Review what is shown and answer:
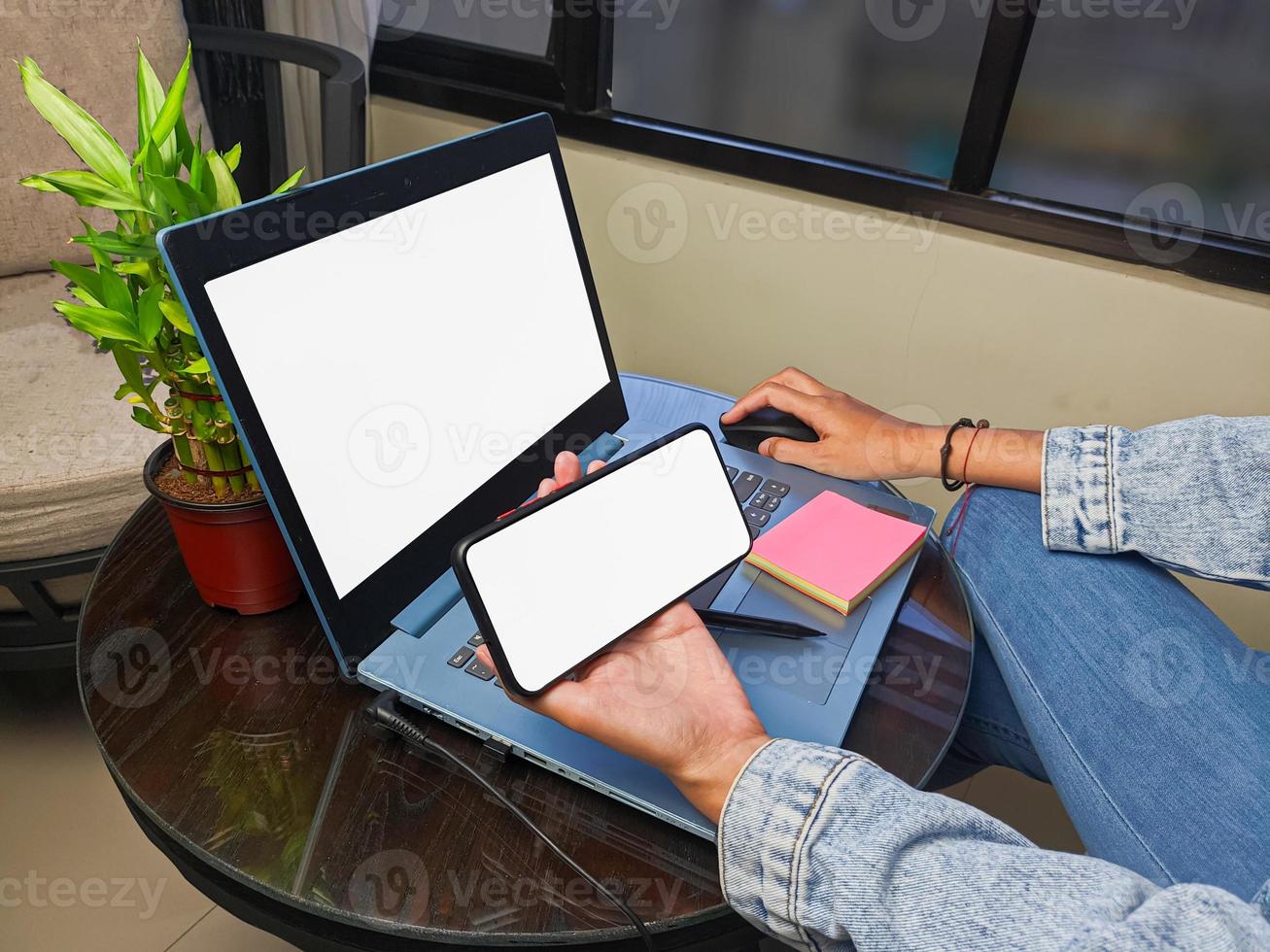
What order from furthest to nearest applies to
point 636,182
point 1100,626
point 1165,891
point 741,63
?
point 741,63, point 636,182, point 1100,626, point 1165,891

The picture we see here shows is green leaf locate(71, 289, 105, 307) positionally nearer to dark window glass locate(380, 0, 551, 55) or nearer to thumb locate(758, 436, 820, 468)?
thumb locate(758, 436, 820, 468)

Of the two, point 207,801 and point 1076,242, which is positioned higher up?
point 1076,242

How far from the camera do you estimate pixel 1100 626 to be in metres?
0.77

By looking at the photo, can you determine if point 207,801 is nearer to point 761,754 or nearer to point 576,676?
point 576,676

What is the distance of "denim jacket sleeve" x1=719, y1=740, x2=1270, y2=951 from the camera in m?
0.48

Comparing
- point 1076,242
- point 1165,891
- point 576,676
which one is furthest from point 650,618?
point 1076,242

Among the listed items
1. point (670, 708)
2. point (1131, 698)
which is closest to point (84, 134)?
point (670, 708)

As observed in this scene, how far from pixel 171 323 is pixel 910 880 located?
2.05ft

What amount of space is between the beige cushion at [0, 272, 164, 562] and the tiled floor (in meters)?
0.32

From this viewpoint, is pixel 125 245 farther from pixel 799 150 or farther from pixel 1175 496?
pixel 799 150

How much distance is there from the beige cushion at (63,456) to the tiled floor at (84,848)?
0.32 metres

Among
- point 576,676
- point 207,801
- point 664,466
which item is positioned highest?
point 664,466

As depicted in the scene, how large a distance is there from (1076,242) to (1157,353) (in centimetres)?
21

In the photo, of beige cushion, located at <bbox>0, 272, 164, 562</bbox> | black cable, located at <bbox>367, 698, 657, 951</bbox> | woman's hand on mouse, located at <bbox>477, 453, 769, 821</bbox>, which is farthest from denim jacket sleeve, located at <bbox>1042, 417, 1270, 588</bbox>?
beige cushion, located at <bbox>0, 272, 164, 562</bbox>
